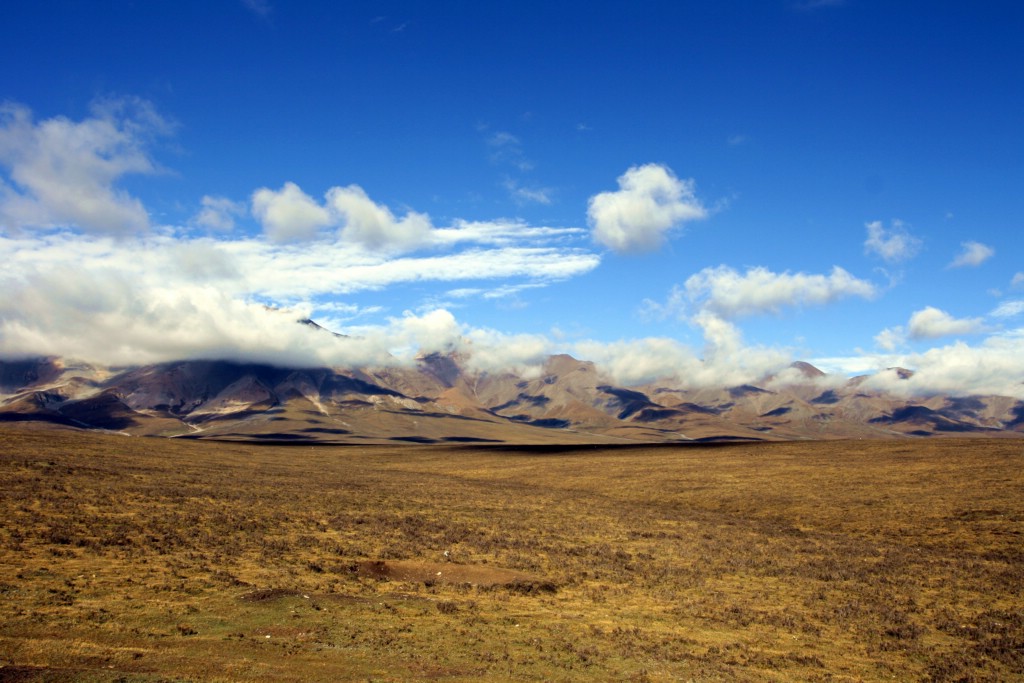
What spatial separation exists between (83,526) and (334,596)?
1654 cm

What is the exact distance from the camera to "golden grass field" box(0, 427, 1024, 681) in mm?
18969

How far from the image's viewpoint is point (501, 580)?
30.7m

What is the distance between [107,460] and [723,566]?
6344 cm

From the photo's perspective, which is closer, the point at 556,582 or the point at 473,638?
the point at 473,638

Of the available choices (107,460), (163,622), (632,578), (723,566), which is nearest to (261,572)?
(163,622)

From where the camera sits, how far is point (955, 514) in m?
48.4

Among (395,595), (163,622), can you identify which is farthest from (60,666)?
(395,595)

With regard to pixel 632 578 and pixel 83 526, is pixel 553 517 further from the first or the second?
pixel 83 526

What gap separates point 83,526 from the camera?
33.8 m

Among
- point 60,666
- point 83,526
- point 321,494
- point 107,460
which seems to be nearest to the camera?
point 60,666

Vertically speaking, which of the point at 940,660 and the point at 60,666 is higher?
the point at 60,666

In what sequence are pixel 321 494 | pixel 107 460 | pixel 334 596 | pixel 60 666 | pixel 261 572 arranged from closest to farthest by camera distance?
pixel 60 666
pixel 334 596
pixel 261 572
pixel 321 494
pixel 107 460

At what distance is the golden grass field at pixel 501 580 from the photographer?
747 inches

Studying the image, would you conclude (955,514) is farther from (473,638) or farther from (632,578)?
(473,638)
